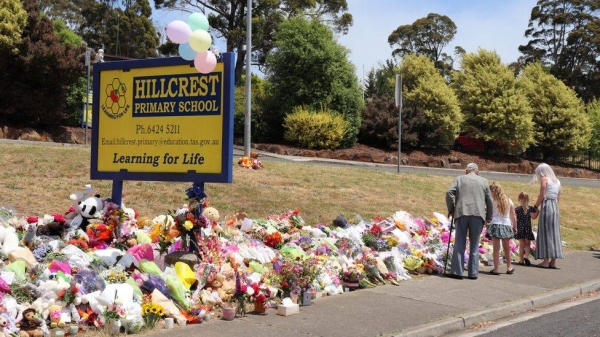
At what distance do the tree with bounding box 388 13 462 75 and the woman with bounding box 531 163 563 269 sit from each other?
6493cm

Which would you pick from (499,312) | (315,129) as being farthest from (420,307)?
(315,129)

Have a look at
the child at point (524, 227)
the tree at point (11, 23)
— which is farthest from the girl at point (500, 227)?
the tree at point (11, 23)

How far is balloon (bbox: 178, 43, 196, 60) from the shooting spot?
293 inches

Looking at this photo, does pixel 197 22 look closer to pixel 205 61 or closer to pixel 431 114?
pixel 205 61

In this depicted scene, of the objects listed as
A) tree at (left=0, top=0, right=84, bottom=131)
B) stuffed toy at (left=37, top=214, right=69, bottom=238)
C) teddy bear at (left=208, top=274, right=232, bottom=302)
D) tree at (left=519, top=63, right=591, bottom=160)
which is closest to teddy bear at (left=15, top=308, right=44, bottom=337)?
teddy bear at (left=208, top=274, right=232, bottom=302)

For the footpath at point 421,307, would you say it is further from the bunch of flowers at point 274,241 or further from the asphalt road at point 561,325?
the bunch of flowers at point 274,241

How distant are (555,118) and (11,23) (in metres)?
34.9

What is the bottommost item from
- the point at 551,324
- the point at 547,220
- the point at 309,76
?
the point at 551,324

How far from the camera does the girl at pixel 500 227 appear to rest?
397 inches

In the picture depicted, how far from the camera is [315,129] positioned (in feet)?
112

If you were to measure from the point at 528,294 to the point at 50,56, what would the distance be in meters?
29.3

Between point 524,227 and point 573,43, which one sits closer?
point 524,227

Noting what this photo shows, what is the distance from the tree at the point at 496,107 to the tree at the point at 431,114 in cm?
250

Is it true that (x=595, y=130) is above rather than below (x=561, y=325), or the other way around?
above
